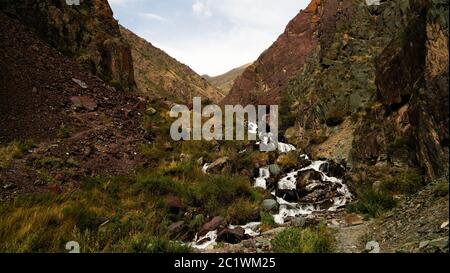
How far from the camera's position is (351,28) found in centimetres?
2369

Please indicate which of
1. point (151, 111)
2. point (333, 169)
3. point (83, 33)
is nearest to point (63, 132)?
point (151, 111)

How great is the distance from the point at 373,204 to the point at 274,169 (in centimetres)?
678

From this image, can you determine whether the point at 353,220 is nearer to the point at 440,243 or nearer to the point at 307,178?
the point at 440,243

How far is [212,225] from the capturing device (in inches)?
396

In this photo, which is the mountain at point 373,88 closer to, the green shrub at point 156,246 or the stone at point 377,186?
the stone at point 377,186

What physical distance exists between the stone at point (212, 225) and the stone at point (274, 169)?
5.64m

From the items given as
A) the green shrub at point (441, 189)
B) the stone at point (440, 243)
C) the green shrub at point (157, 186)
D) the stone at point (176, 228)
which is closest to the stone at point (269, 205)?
the green shrub at point (157, 186)

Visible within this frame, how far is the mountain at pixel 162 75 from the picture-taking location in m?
61.2

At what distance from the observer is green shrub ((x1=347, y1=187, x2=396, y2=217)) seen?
29.8ft

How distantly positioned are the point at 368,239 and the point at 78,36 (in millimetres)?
19028

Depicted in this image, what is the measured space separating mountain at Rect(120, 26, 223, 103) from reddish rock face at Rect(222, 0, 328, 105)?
554 inches

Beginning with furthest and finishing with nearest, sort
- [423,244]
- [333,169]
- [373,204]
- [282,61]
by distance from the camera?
[282,61] < [333,169] < [373,204] < [423,244]

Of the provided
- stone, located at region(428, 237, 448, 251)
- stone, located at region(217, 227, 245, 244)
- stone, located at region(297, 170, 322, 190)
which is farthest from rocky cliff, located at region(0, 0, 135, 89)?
stone, located at region(428, 237, 448, 251)
